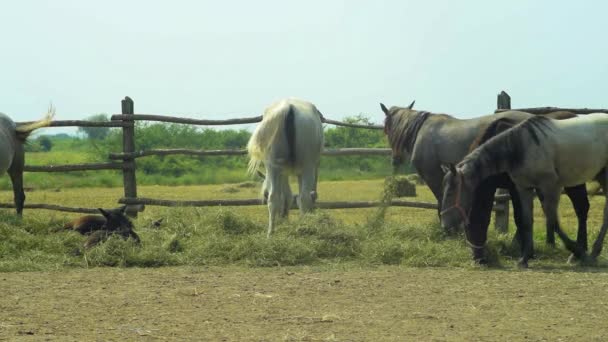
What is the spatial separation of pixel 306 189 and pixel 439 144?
5.38 feet

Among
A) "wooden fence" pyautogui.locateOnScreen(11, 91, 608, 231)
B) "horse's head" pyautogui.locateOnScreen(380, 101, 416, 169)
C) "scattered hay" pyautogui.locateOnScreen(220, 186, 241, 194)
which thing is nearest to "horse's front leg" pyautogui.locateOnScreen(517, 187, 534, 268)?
"horse's head" pyautogui.locateOnScreen(380, 101, 416, 169)

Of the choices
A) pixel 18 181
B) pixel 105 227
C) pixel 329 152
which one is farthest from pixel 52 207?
pixel 329 152

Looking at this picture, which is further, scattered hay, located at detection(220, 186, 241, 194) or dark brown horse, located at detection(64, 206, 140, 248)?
scattered hay, located at detection(220, 186, 241, 194)

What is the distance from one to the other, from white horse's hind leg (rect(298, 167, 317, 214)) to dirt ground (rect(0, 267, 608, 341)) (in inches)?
64.3

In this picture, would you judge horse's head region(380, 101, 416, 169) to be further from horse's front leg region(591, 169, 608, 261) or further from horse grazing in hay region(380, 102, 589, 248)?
horse's front leg region(591, 169, 608, 261)

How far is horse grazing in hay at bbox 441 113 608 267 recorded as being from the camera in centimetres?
848

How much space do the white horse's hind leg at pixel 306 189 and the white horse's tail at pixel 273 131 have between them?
0.73 ft

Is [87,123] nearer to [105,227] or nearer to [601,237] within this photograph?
[105,227]

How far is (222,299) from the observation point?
6.62 meters

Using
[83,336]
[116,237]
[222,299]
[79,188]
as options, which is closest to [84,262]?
[116,237]

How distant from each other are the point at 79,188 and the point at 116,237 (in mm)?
15596

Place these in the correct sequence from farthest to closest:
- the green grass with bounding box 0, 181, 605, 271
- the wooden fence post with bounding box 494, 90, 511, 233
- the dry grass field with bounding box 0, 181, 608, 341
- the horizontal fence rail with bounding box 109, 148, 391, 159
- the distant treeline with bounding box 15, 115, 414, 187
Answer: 1. the distant treeline with bounding box 15, 115, 414, 187
2. the horizontal fence rail with bounding box 109, 148, 391, 159
3. the wooden fence post with bounding box 494, 90, 511, 233
4. the green grass with bounding box 0, 181, 605, 271
5. the dry grass field with bounding box 0, 181, 608, 341

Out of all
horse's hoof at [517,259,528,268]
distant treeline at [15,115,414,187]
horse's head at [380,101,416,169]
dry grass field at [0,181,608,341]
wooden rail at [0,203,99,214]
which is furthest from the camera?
distant treeline at [15,115,414,187]

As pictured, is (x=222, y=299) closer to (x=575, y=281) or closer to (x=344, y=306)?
(x=344, y=306)
